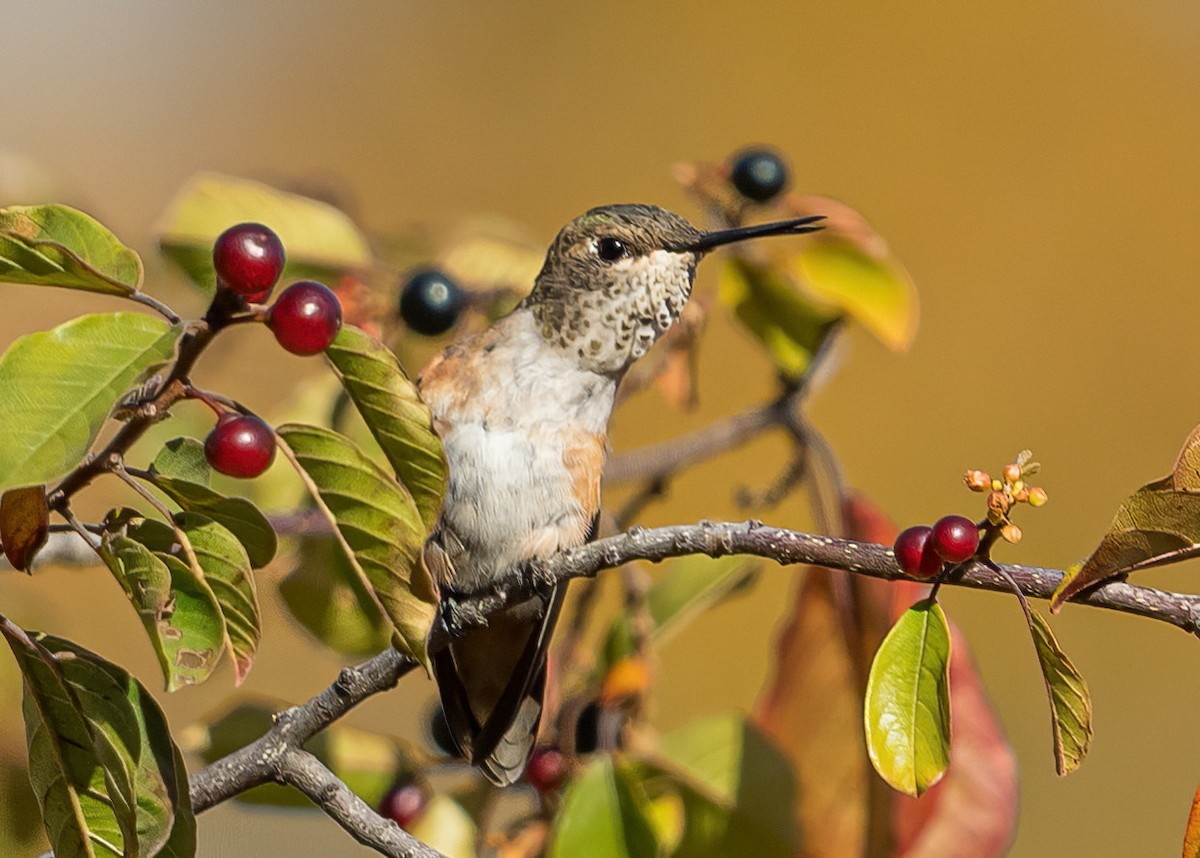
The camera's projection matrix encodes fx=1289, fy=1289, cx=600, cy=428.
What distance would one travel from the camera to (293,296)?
1116 millimetres

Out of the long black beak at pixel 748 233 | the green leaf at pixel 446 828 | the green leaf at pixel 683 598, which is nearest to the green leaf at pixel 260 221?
the long black beak at pixel 748 233

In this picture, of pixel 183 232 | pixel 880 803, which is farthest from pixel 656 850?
pixel 183 232

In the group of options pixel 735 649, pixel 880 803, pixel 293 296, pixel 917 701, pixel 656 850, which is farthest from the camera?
pixel 735 649

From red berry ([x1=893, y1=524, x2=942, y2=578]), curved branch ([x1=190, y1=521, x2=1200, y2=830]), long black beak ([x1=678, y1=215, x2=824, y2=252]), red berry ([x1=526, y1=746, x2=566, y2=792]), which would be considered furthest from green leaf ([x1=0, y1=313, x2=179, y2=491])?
red berry ([x1=526, y1=746, x2=566, y2=792])

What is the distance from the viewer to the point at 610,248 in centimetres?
217

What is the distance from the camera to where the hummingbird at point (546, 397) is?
207cm

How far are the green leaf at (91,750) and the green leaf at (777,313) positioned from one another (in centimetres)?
149

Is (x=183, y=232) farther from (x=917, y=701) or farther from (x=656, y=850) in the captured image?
(x=917, y=701)

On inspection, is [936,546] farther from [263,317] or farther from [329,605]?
[329,605]

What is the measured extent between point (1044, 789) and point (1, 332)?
4.26 metres

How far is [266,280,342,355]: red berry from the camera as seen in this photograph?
1.10m

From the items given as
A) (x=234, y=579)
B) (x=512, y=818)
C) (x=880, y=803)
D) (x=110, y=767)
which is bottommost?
(x=512, y=818)

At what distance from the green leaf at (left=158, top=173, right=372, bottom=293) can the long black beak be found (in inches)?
24.8

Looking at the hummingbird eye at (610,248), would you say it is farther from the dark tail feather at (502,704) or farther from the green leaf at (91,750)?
the green leaf at (91,750)
